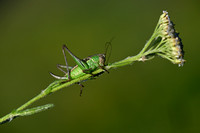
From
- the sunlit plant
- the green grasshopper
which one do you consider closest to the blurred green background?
the green grasshopper

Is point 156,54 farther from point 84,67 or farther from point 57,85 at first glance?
point 57,85

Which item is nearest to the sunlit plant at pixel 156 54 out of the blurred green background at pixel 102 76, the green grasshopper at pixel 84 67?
the green grasshopper at pixel 84 67

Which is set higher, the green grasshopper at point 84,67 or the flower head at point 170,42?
the green grasshopper at point 84,67

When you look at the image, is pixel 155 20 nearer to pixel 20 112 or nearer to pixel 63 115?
pixel 63 115

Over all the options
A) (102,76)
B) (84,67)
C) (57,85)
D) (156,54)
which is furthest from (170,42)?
(102,76)

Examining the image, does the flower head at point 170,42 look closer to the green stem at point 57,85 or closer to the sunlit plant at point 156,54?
the sunlit plant at point 156,54

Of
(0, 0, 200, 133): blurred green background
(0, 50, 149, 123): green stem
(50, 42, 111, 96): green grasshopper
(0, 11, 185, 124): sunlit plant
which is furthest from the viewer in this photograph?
(0, 0, 200, 133): blurred green background

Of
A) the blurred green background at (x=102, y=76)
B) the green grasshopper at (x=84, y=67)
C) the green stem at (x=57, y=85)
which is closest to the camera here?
the green stem at (x=57, y=85)

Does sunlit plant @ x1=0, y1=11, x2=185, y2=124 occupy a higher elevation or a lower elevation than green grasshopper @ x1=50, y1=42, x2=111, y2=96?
lower

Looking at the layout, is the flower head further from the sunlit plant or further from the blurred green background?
the blurred green background
